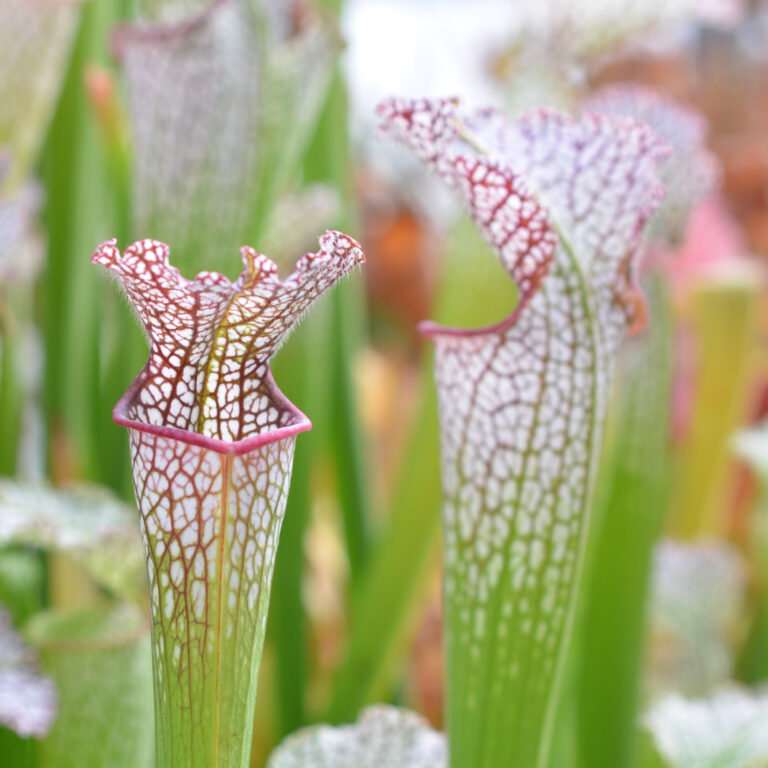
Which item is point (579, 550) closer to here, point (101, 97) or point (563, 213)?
point (563, 213)

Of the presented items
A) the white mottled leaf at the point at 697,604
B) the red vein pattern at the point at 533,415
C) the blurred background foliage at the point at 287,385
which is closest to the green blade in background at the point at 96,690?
the blurred background foliage at the point at 287,385

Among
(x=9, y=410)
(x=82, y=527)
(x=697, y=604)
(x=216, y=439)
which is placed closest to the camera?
(x=216, y=439)

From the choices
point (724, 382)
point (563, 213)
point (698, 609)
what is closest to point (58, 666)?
point (563, 213)

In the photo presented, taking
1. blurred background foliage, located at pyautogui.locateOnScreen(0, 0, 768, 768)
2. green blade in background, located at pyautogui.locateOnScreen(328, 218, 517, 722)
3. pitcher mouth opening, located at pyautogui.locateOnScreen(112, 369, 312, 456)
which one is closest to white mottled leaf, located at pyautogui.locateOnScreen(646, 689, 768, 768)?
blurred background foliage, located at pyautogui.locateOnScreen(0, 0, 768, 768)

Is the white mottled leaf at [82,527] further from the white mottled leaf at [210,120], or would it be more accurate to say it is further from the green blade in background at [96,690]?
the white mottled leaf at [210,120]

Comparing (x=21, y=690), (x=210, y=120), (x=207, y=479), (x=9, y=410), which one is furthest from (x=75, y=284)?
(x=207, y=479)

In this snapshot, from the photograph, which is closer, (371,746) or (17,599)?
(371,746)

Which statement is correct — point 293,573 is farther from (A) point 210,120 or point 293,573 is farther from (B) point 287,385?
(A) point 210,120
